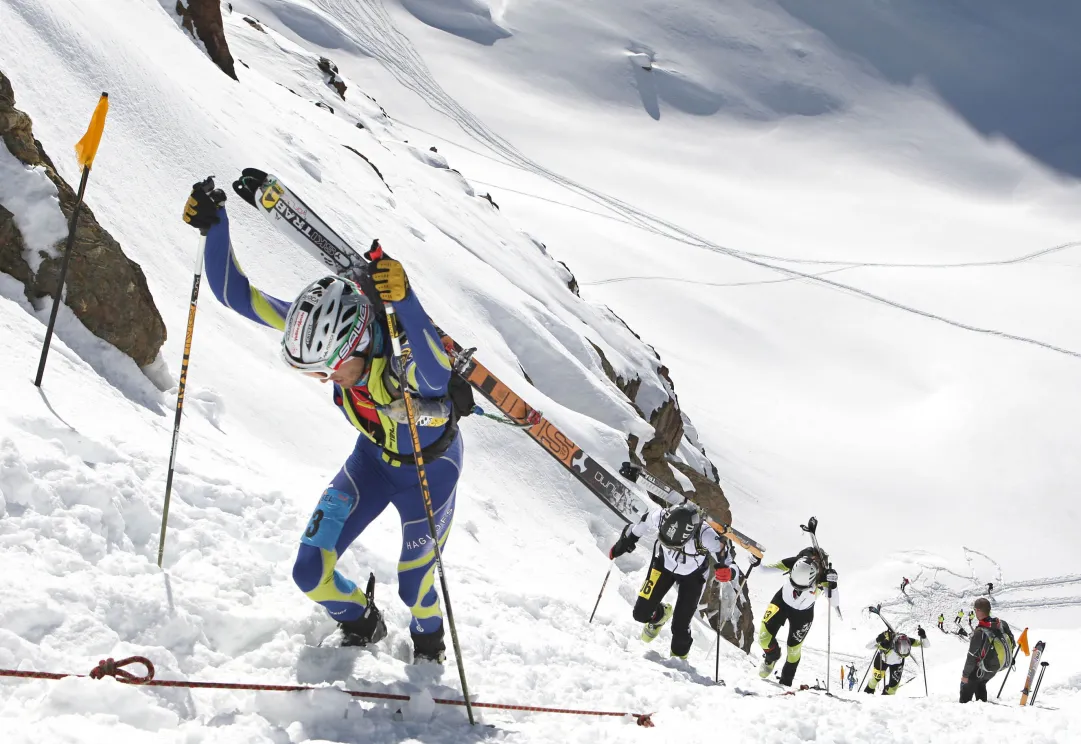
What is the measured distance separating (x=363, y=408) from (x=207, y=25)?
2074 cm

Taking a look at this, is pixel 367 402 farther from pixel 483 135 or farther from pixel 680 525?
pixel 483 135

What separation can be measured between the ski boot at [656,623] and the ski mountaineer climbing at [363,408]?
4310mm

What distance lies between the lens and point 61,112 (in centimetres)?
1155

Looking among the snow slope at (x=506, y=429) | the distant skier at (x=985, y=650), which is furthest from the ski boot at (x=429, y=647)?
the distant skier at (x=985, y=650)

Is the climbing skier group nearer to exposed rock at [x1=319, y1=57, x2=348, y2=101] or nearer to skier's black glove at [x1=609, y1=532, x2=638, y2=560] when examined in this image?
skier's black glove at [x1=609, y1=532, x2=638, y2=560]

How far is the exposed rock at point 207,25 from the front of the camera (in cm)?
2231

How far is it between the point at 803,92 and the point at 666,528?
13480 centimetres

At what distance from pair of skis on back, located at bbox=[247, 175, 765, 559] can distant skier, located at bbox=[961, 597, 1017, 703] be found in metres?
3.36

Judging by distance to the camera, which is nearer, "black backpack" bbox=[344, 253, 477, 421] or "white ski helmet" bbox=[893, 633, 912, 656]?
"black backpack" bbox=[344, 253, 477, 421]

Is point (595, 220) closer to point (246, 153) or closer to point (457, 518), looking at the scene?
point (246, 153)

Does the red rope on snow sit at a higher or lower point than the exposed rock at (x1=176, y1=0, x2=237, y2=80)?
lower

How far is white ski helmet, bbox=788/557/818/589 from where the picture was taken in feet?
35.9

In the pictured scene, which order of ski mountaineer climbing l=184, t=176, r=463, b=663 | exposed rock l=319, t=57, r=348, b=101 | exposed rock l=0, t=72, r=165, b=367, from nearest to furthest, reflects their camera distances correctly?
1. ski mountaineer climbing l=184, t=176, r=463, b=663
2. exposed rock l=0, t=72, r=165, b=367
3. exposed rock l=319, t=57, r=348, b=101

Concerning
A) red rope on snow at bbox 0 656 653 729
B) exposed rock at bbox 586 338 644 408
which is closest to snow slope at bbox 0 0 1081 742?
red rope on snow at bbox 0 656 653 729
